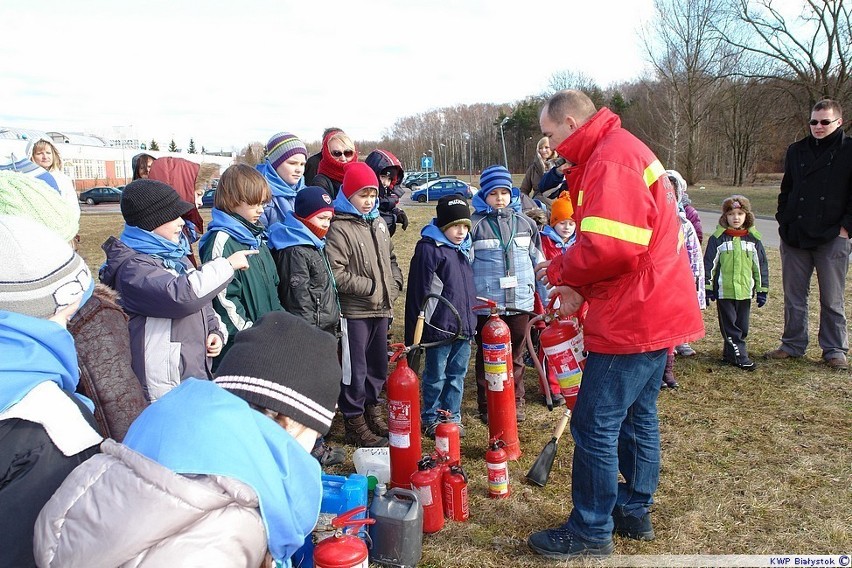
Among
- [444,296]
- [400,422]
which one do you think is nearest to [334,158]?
[444,296]

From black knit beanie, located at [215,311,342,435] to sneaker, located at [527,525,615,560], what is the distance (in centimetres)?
211

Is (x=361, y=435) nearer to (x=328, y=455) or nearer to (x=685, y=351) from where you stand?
(x=328, y=455)

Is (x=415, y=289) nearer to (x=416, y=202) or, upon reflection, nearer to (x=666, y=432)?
(x=666, y=432)

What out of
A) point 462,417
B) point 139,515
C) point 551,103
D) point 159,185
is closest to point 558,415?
point 462,417

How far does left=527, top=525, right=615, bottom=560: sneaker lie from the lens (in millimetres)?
3150

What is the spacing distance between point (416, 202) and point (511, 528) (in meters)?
33.7

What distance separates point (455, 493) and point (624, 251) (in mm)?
1703

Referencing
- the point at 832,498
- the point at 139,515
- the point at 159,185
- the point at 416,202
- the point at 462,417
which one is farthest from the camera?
the point at 416,202

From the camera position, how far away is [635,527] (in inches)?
133

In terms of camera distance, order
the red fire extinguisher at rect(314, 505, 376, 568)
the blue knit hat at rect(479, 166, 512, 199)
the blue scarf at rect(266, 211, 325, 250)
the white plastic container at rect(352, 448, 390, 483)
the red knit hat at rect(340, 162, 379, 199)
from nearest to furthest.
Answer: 1. the red fire extinguisher at rect(314, 505, 376, 568)
2. the white plastic container at rect(352, 448, 390, 483)
3. the blue scarf at rect(266, 211, 325, 250)
4. the red knit hat at rect(340, 162, 379, 199)
5. the blue knit hat at rect(479, 166, 512, 199)

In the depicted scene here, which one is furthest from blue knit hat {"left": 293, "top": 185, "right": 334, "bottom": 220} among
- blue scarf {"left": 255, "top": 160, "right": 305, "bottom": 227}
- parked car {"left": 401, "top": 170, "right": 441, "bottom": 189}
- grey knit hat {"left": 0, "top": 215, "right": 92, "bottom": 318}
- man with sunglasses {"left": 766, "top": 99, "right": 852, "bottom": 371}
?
parked car {"left": 401, "top": 170, "right": 441, "bottom": 189}

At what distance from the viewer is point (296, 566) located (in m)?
2.86

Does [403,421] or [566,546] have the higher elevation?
[403,421]

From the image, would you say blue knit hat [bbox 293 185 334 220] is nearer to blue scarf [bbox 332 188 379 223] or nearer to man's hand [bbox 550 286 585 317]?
blue scarf [bbox 332 188 379 223]
